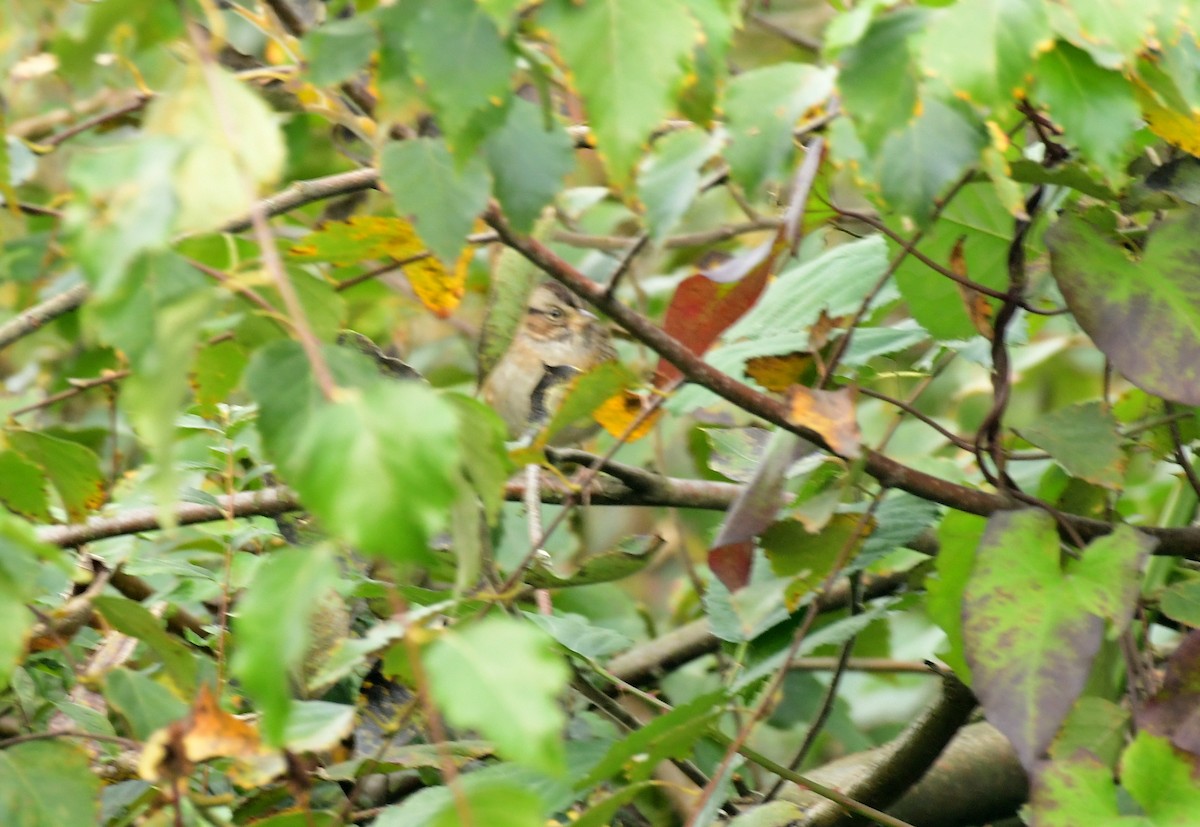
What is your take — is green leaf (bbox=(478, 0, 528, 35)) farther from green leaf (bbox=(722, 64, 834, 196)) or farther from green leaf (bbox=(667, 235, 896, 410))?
green leaf (bbox=(667, 235, 896, 410))

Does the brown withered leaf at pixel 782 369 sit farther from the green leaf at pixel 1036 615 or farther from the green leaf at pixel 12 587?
the green leaf at pixel 12 587

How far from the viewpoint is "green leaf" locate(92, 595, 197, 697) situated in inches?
27.4

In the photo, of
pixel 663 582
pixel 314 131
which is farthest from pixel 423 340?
pixel 663 582

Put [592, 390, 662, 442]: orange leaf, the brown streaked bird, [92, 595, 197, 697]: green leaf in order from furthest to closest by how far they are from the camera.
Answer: the brown streaked bird < [592, 390, 662, 442]: orange leaf < [92, 595, 197, 697]: green leaf

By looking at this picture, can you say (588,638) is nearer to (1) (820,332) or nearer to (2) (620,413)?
(2) (620,413)

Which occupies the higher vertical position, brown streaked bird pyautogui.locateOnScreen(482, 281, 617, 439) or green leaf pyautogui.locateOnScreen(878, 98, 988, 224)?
green leaf pyautogui.locateOnScreen(878, 98, 988, 224)

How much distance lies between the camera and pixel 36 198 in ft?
5.53

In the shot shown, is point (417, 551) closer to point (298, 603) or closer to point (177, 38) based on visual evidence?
point (298, 603)

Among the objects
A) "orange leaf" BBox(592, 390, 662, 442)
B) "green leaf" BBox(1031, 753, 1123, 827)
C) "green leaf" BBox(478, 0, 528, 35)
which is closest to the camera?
"green leaf" BBox(478, 0, 528, 35)

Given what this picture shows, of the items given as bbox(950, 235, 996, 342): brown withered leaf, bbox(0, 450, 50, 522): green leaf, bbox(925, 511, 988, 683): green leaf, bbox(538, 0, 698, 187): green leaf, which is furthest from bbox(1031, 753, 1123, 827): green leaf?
bbox(0, 450, 50, 522): green leaf

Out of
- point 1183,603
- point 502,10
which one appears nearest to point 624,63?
point 502,10

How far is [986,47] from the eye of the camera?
0.52 metres

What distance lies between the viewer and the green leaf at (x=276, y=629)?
387mm

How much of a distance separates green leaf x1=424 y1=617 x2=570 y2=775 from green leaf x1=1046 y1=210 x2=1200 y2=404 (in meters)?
0.42
